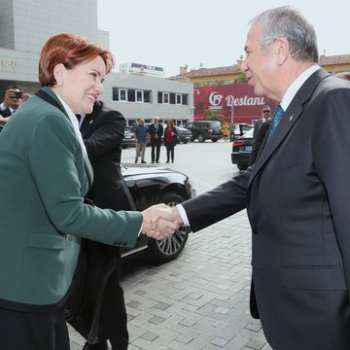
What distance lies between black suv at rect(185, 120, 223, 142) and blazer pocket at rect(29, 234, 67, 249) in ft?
104

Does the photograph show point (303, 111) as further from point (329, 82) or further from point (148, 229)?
point (148, 229)

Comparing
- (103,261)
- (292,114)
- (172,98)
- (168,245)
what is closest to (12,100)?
(168,245)

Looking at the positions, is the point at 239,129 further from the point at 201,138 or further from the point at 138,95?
the point at 138,95

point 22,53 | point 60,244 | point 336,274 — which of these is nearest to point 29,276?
point 60,244

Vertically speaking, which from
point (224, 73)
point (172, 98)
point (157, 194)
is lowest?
point (157, 194)

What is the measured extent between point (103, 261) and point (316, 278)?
183 cm

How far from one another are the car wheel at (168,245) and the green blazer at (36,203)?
3076mm

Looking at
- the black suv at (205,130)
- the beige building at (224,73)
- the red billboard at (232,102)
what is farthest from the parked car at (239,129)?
the beige building at (224,73)

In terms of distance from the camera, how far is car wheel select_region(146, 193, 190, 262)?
4.81m

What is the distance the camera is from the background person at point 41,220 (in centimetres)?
158

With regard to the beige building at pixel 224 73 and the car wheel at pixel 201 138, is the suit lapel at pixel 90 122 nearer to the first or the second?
the car wheel at pixel 201 138

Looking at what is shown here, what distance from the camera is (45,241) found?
5.38 ft

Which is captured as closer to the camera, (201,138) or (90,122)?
(90,122)

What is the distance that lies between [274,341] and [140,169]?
3.33 metres
